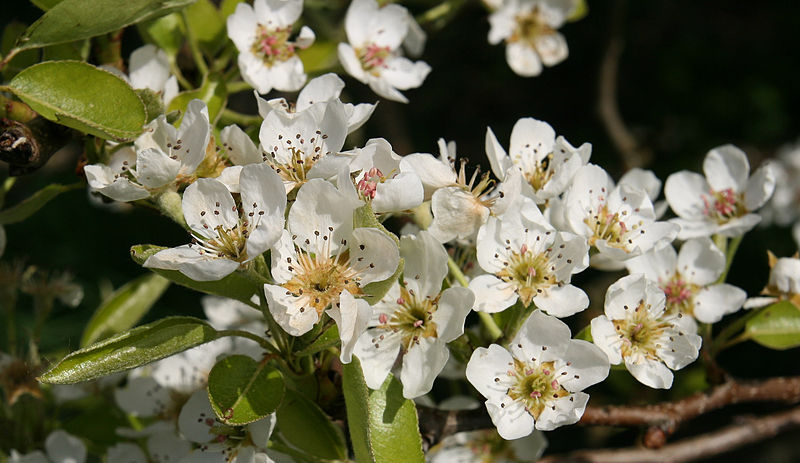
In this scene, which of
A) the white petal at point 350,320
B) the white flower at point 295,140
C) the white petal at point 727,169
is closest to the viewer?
the white petal at point 350,320

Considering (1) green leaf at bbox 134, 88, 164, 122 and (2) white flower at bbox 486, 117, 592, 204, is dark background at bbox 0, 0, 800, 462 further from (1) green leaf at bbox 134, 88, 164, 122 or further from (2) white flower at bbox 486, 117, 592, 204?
(1) green leaf at bbox 134, 88, 164, 122

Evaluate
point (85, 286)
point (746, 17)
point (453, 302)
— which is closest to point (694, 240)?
point (453, 302)

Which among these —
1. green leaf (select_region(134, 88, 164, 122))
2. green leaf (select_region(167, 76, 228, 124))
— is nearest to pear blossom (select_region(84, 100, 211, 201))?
green leaf (select_region(134, 88, 164, 122))

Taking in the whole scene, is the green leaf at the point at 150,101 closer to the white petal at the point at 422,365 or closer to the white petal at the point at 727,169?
the white petal at the point at 422,365

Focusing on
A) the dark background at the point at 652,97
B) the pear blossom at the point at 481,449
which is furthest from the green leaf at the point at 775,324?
the dark background at the point at 652,97

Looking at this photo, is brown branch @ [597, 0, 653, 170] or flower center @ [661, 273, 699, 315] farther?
brown branch @ [597, 0, 653, 170]

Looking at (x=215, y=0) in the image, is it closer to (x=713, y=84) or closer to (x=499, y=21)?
(x=499, y=21)

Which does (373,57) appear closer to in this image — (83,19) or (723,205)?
(83,19)
